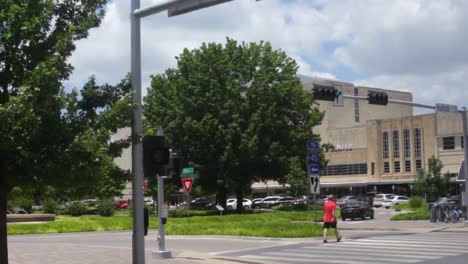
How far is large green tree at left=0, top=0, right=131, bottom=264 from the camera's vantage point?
9.71m

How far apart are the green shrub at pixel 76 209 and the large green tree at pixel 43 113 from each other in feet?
173

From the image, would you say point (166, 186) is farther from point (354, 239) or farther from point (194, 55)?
point (354, 239)

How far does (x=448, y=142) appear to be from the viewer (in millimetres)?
92938

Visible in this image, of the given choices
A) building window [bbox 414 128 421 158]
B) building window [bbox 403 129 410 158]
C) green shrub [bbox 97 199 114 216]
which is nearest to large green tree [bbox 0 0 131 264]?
green shrub [bbox 97 199 114 216]

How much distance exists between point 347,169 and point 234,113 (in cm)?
5426

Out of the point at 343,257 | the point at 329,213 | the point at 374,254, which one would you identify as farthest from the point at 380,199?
the point at 343,257

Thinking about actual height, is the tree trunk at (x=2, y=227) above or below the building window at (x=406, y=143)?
below

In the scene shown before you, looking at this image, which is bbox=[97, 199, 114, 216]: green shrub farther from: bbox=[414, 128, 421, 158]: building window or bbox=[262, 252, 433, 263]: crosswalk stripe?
bbox=[414, 128, 421, 158]: building window

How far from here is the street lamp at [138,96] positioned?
40.5 feet

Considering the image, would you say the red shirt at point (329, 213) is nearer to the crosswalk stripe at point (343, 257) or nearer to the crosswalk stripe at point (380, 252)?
the crosswalk stripe at point (380, 252)

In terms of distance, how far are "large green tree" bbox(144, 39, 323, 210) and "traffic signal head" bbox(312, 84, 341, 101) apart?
2472 cm

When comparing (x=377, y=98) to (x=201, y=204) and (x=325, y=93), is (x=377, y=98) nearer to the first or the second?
(x=325, y=93)

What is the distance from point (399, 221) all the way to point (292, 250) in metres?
21.3

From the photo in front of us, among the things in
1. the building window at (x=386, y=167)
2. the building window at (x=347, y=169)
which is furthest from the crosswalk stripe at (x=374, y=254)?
Result: the building window at (x=347, y=169)
